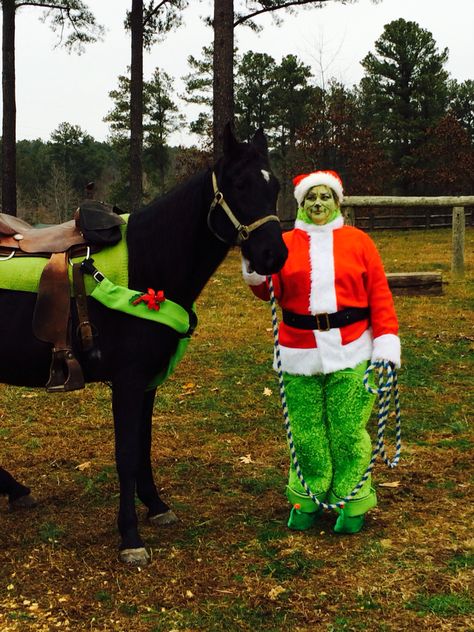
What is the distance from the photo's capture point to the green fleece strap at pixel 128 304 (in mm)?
3361

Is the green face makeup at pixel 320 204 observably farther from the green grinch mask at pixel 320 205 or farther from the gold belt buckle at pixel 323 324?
the gold belt buckle at pixel 323 324

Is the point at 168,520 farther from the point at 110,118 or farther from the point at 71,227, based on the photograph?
the point at 110,118

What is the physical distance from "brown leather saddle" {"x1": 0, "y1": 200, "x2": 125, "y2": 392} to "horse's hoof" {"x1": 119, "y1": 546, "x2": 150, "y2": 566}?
88 centimetres

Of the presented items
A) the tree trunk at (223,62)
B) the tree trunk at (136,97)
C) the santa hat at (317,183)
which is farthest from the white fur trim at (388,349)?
the tree trunk at (136,97)

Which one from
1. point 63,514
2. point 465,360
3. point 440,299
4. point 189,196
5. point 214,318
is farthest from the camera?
point 440,299

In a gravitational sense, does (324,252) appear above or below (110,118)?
below

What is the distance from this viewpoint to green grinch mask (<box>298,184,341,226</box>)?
147 inches

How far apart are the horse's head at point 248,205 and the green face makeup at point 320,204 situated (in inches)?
19.2

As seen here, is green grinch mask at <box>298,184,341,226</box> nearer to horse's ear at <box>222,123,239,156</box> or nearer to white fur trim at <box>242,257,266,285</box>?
white fur trim at <box>242,257,266,285</box>

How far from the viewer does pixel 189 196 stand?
3.46m

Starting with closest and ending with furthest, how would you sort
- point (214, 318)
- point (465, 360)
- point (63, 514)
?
point (63, 514), point (465, 360), point (214, 318)

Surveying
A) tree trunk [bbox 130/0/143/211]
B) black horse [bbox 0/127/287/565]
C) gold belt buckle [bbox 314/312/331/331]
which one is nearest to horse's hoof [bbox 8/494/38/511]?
black horse [bbox 0/127/287/565]

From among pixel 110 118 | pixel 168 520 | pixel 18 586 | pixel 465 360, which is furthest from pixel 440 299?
pixel 110 118

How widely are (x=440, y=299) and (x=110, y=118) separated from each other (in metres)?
36.2
